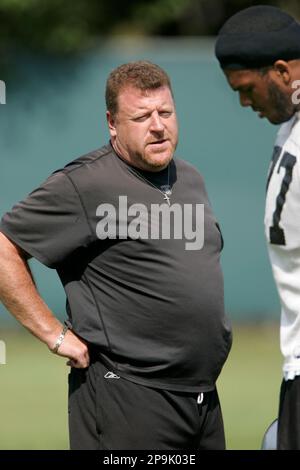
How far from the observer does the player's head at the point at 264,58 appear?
4559mm

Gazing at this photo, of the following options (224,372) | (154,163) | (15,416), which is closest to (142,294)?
(154,163)

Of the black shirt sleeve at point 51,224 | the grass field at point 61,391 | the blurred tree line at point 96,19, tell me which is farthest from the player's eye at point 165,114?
the blurred tree line at point 96,19

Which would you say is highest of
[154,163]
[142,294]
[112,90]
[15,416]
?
[112,90]

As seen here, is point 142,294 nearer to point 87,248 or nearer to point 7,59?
point 87,248

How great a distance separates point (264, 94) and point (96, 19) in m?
13.9

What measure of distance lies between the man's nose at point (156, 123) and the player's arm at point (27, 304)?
2.65ft

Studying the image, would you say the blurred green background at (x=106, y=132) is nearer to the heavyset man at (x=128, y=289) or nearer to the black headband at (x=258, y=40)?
the heavyset man at (x=128, y=289)

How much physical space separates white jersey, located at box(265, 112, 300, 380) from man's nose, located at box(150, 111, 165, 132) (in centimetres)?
65

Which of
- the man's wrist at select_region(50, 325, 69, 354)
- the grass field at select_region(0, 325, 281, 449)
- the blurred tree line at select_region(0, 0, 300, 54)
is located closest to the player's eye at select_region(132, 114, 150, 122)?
the man's wrist at select_region(50, 325, 69, 354)

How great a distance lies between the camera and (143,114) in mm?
5086

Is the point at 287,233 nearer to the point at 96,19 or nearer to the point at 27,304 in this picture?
the point at 27,304

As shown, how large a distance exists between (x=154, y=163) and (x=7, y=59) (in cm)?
1049

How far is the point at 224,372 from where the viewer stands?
1233 cm
